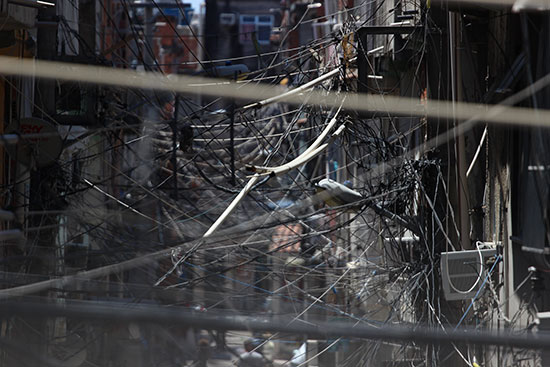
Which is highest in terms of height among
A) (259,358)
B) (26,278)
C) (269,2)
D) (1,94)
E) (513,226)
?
(269,2)

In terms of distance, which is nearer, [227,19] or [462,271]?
[462,271]

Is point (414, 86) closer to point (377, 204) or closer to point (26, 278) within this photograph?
point (377, 204)

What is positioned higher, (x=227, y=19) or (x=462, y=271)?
(x=227, y=19)

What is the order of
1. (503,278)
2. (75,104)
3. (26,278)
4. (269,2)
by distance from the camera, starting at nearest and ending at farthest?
1. (503,278)
2. (26,278)
3. (75,104)
4. (269,2)

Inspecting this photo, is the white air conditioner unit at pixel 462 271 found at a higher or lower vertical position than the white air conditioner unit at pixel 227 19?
lower

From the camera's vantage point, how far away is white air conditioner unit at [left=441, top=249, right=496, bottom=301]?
771 centimetres

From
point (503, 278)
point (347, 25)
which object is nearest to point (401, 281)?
point (503, 278)

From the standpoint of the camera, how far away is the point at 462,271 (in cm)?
778

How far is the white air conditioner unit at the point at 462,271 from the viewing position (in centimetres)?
771

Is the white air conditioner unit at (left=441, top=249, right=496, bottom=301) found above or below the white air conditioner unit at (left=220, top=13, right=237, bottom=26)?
below

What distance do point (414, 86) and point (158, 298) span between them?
4.83 meters

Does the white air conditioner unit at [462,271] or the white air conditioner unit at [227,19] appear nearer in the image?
the white air conditioner unit at [462,271]

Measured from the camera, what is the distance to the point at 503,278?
782 cm

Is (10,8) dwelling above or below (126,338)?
above
